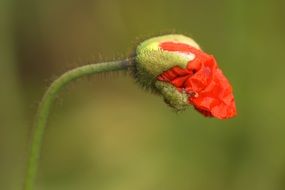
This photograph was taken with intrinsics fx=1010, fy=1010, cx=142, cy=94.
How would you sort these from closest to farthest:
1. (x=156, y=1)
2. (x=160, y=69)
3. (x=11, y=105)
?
(x=160, y=69)
(x=11, y=105)
(x=156, y=1)

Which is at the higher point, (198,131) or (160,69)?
(160,69)

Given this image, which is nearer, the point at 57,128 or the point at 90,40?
the point at 57,128

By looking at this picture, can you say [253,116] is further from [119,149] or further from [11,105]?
[11,105]

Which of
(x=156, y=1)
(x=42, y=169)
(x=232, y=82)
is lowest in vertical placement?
(x=42, y=169)

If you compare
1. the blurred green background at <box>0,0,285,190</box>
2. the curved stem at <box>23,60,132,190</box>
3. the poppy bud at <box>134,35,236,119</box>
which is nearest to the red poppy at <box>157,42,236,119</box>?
the poppy bud at <box>134,35,236,119</box>

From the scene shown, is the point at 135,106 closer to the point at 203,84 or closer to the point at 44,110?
the point at 203,84

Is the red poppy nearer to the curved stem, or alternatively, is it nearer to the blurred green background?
the curved stem

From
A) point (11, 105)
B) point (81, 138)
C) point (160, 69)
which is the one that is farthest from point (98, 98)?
point (160, 69)
